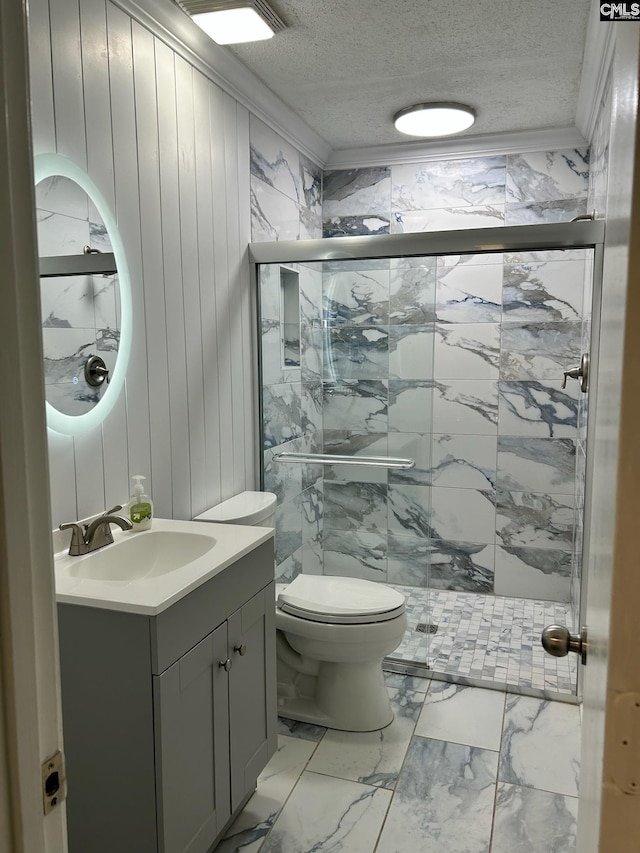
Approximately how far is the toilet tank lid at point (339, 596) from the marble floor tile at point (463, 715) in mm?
453

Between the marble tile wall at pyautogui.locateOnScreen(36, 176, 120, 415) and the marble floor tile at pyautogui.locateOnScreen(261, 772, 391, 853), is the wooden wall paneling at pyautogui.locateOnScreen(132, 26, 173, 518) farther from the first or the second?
the marble floor tile at pyautogui.locateOnScreen(261, 772, 391, 853)

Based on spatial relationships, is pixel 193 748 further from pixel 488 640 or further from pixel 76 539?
pixel 488 640

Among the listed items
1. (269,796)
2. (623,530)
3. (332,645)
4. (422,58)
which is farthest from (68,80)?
(269,796)

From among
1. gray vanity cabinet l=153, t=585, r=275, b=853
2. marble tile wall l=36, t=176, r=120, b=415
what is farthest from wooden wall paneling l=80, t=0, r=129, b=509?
gray vanity cabinet l=153, t=585, r=275, b=853

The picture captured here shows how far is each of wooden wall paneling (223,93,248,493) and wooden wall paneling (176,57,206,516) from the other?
28 centimetres

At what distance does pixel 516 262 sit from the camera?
3.64 meters

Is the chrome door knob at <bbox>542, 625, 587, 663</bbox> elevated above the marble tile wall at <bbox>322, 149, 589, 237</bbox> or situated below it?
below

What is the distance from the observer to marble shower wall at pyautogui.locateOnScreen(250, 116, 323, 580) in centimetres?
295

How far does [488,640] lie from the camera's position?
3238 millimetres

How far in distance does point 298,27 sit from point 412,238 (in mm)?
870

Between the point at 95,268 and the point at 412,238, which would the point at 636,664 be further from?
the point at 412,238

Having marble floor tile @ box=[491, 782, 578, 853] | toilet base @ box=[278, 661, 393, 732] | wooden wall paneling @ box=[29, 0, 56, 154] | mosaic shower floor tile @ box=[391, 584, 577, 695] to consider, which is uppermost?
wooden wall paneling @ box=[29, 0, 56, 154]

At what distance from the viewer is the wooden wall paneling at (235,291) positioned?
2.73 meters

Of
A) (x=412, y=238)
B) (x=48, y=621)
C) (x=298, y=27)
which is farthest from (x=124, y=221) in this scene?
(x=48, y=621)
